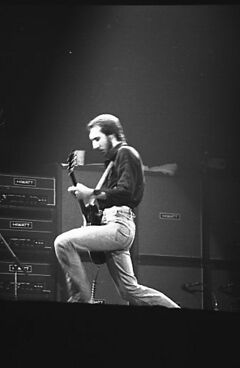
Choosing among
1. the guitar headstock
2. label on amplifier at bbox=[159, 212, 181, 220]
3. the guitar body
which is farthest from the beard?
label on amplifier at bbox=[159, 212, 181, 220]

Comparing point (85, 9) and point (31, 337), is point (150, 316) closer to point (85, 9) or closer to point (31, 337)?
point (31, 337)

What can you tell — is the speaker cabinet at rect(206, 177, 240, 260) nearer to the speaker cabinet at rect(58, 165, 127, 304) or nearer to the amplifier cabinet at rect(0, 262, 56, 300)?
the speaker cabinet at rect(58, 165, 127, 304)

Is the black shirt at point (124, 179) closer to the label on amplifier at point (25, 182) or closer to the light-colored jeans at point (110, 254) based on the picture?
the light-colored jeans at point (110, 254)

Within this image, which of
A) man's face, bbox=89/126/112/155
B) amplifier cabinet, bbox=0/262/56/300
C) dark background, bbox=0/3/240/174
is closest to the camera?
amplifier cabinet, bbox=0/262/56/300

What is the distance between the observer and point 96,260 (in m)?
4.92

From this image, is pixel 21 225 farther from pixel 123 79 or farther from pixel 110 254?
pixel 123 79

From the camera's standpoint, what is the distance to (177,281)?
5004mm

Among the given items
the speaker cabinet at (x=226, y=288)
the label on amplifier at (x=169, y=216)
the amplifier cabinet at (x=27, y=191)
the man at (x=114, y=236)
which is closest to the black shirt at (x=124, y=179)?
the man at (x=114, y=236)

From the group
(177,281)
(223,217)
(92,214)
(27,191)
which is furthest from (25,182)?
(223,217)

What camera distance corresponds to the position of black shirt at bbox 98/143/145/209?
16.1 ft

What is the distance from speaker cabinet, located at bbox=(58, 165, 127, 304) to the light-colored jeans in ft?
0.08

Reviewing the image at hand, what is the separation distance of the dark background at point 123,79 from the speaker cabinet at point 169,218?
0.39 ft

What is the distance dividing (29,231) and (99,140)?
0.51 metres

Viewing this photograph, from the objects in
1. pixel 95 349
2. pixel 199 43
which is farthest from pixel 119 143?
pixel 95 349
